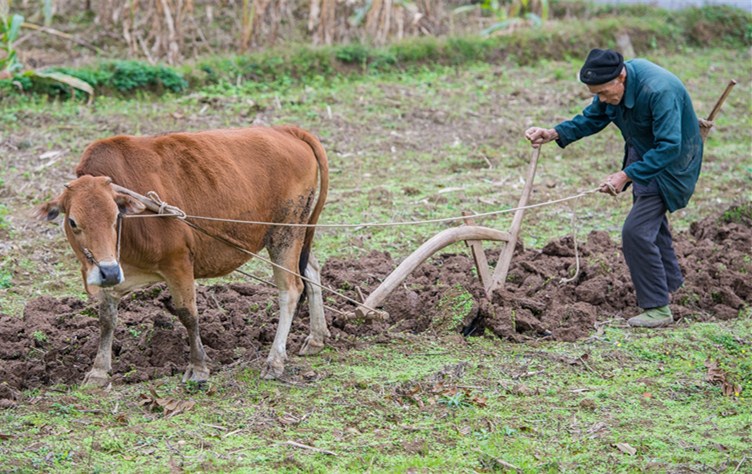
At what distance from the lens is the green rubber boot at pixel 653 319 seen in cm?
743

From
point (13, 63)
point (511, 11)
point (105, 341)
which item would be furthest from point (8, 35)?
point (511, 11)

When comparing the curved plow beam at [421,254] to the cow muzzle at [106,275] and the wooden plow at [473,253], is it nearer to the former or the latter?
the wooden plow at [473,253]

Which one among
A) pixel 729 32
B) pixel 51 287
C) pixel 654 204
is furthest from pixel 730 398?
pixel 729 32

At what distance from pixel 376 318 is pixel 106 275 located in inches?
82.5

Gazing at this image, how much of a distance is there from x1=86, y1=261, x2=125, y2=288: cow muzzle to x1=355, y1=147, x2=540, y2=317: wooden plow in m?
1.85

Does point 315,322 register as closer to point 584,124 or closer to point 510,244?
point 510,244

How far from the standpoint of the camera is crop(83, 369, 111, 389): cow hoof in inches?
245

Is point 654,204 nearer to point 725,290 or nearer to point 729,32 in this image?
point 725,290

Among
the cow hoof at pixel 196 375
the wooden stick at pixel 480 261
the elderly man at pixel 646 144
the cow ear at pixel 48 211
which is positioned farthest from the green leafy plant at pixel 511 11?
the cow ear at pixel 48 211

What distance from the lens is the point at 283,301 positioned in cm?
678

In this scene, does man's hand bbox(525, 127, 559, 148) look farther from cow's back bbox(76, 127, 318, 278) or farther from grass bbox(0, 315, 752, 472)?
cow's back bbox(76, 127, 318, 278)

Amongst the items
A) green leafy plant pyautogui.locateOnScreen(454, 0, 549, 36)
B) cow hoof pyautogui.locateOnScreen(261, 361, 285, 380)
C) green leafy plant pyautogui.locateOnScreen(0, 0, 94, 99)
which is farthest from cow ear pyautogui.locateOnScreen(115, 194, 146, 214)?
green leafy plant pyautogui.locateOnScreen(454, 0, 549, 36)

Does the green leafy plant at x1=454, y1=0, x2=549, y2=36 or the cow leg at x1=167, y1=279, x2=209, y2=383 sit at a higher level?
the green leafy plant at x1=454, y1=0, x2=549, y2=36

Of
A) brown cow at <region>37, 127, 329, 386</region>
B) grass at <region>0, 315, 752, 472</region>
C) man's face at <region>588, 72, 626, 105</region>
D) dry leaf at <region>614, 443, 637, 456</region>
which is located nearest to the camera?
grass at <region>0, 315, 752, 472</region>
